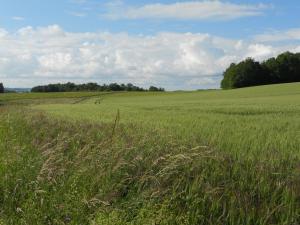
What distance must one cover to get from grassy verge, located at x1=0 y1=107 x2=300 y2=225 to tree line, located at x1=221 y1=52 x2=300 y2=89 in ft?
349

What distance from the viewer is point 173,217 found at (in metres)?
5.42

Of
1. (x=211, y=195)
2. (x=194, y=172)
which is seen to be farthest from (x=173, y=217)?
(x=194, y=172)

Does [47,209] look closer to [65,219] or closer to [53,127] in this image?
[65,219]

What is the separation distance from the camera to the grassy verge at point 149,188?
18.5ft

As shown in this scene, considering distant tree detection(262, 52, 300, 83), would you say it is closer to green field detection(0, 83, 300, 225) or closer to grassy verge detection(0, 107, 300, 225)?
green field detection(0, 83, 300, 225)

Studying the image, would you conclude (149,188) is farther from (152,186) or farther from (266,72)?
(266,72)

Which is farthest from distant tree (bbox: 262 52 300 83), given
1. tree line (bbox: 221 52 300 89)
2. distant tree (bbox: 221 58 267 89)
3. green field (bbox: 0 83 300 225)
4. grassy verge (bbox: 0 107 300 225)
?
Result: grassy verge (bbox: 0 107 300 225)

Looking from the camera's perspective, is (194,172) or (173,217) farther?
(194,172)

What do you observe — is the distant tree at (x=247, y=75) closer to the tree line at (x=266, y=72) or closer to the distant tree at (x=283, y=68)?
the tree line at (x=266, y=72)

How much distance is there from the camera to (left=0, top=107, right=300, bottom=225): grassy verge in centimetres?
562

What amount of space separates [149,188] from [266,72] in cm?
11094

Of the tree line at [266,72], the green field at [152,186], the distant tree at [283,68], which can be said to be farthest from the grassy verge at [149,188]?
the distant tree at [283,68]

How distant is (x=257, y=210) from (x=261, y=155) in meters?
2.48

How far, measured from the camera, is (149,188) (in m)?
6.36
